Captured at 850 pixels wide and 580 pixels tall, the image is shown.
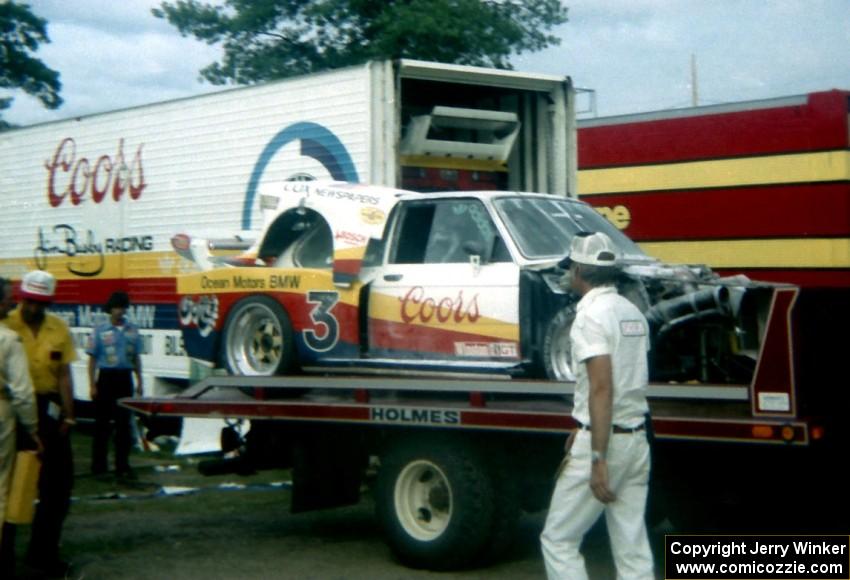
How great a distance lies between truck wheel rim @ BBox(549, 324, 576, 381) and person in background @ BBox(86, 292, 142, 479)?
5656 mm

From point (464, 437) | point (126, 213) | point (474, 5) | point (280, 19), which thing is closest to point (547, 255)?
point (464, 437)

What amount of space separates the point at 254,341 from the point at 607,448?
485cm

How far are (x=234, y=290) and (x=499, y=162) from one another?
8.70ft

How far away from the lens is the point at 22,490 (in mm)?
7824

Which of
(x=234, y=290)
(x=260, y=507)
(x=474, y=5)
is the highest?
(x=474, y=5)

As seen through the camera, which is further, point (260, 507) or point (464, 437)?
point (260, 507)

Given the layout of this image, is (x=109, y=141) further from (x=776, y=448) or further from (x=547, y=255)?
(x=776, y=448)

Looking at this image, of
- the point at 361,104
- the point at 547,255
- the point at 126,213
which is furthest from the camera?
the point at 126,213

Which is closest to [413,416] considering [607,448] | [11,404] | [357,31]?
[11,404]

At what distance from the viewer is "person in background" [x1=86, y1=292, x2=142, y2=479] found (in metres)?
13.0

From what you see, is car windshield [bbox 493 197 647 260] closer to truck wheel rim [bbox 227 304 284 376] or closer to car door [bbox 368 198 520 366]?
car door [bbox 368 198 520 366]

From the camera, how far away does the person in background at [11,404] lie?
25.3 ft

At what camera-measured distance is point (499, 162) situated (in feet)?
37.8

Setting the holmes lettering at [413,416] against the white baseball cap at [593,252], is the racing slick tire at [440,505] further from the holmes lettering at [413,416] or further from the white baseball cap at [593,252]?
the white baseball cap at [593,252]
